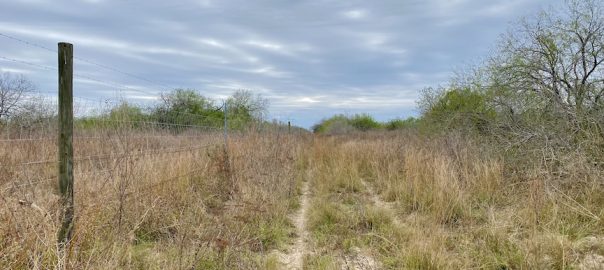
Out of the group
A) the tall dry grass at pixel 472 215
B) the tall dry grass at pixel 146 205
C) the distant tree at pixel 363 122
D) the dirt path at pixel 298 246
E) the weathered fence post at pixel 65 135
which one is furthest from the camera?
the distant tree at pixel 363 122

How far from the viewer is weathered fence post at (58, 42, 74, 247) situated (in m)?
3.07

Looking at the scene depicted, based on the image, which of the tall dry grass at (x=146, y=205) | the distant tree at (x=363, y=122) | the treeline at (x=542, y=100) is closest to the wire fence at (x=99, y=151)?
the tall dry grass at (x=146, y=205)

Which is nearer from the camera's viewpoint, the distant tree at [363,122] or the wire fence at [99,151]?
the wire fence at [99,151]

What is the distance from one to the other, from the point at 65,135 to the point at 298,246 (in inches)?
101

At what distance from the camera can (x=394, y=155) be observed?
9.61m

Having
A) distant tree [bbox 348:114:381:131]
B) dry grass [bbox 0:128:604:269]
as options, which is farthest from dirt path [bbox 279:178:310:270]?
distant tree [bbox 348:114:381:131]

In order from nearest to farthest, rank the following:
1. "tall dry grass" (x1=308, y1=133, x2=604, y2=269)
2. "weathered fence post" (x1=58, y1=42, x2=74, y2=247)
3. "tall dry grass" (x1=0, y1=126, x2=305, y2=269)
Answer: "tall dry grass" (x1=0, y1=126, x2=305, y2=269) → "weathered fence post" (x1=58, y1=42, x2=74, y2=247) → "tall dry grass" (x1=308, y1=133, x2=604, y2=269)

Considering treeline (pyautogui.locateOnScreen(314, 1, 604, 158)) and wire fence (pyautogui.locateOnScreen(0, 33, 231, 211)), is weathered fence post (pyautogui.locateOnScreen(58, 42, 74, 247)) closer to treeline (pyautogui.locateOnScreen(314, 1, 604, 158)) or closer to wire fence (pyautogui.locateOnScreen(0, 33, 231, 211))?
wire fence (pyautogui.locateOnScreen(0, 33, 231, 211))

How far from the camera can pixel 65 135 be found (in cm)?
310

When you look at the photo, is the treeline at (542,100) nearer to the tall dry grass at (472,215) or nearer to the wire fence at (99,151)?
the tall dry grass at (472,215)

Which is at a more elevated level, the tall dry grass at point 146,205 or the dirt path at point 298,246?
the tall dry grass at point 146,205

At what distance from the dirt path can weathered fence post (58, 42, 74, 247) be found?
1906 mm

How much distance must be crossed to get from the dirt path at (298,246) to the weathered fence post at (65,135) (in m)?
1.91

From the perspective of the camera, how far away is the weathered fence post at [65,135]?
10.1 feet
